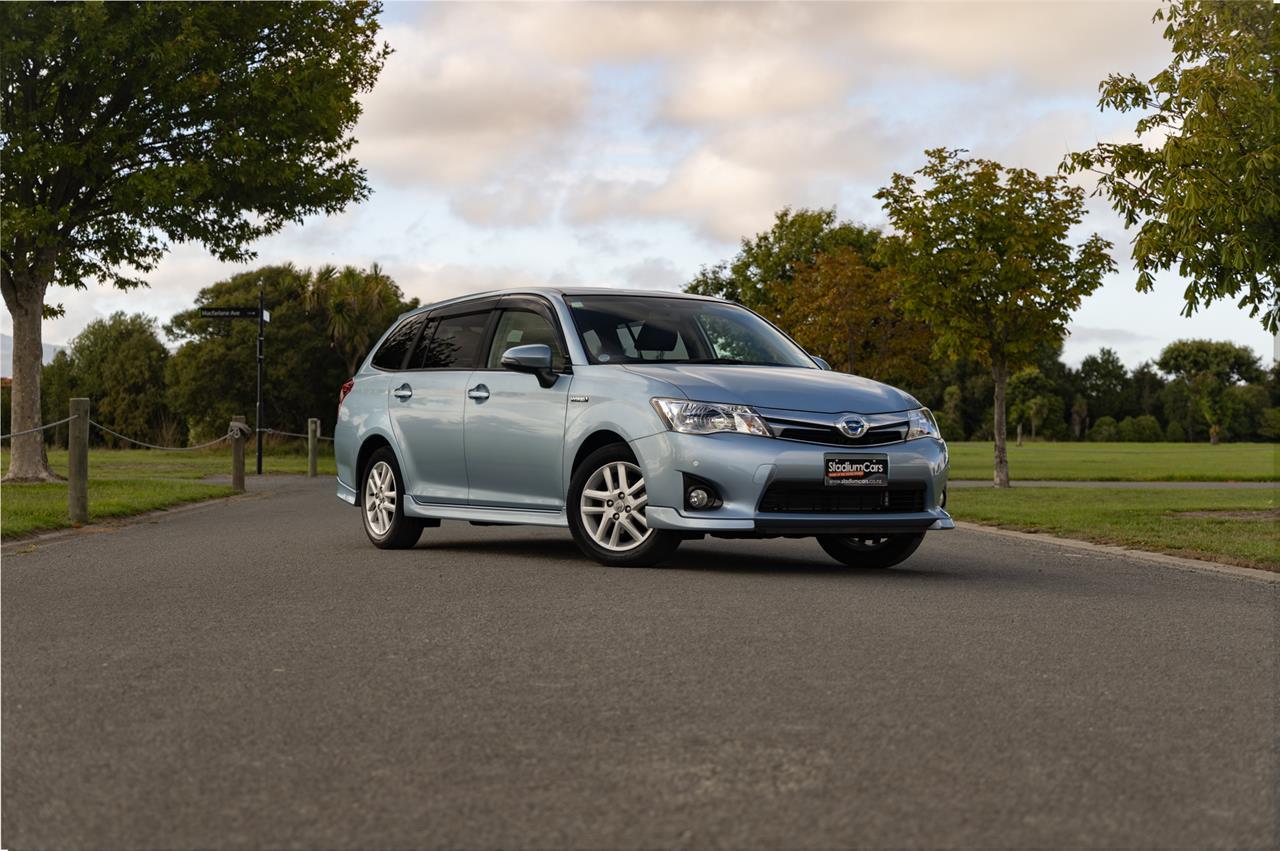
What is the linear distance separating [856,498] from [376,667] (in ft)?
13.6

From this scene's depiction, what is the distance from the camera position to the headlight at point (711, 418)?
894 cm

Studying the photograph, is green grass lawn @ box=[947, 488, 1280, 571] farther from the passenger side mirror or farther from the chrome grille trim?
the passenger side mirror

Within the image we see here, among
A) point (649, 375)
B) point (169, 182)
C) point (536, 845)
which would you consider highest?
point (169, 182)

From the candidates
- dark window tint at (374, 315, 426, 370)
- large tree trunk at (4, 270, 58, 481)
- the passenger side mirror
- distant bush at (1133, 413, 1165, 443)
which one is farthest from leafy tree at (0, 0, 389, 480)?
distant bush at (1133, 413, 1165, 443)

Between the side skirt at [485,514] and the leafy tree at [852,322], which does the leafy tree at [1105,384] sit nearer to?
the leafy tree at [852,322]

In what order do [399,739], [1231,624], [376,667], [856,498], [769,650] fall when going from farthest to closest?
[856,498] < [1231,624] < [769,650] < [376,667] < [399,739]

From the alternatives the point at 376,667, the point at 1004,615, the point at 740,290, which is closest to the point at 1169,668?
the point at 1004,615

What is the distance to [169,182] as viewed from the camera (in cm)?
2134

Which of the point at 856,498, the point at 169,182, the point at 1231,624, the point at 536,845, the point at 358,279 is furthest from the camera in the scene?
the point at 358,279

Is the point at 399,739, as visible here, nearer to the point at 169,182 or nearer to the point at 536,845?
the point at 536,845

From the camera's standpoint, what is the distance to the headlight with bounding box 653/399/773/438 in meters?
8.94

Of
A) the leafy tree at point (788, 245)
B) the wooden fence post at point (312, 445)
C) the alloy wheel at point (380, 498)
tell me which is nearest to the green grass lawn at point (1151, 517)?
the alloy wheel at point (380, 498)

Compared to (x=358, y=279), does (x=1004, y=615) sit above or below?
Result: below

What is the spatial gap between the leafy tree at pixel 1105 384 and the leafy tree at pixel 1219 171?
118 metres
